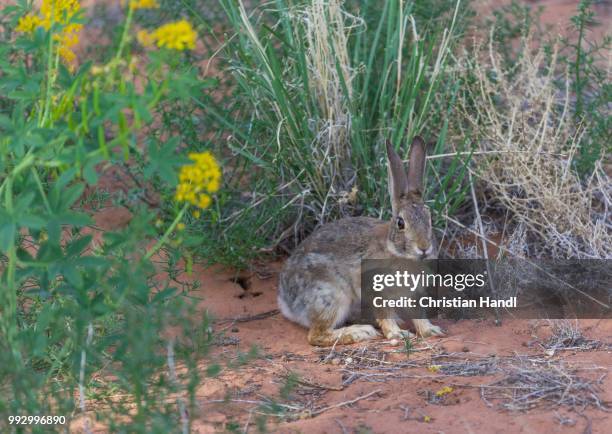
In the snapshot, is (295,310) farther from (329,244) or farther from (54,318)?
(54,318)

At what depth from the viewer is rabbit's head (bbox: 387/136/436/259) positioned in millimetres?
5105

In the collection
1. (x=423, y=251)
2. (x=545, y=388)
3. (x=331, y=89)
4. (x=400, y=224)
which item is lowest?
(x=545, y=388)

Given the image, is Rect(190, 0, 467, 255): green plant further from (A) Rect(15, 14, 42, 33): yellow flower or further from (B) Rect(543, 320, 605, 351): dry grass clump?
(A) Rect(15, 14, 42, 33): yellow flower

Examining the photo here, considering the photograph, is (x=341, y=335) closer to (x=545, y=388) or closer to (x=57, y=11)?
(x=545, y=388)

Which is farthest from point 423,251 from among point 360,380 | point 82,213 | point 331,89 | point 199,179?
point 82,213

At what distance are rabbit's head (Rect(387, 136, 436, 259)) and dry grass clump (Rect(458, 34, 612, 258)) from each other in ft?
1.80

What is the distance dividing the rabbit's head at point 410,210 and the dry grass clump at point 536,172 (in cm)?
55

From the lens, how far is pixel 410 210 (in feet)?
16.9

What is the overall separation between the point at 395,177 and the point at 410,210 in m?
0.20

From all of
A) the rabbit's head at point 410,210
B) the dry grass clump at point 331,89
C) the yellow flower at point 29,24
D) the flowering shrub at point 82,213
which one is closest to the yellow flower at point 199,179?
the flowering shrub at point 82,213

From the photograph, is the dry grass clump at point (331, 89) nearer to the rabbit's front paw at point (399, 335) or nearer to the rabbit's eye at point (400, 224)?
the rabbit's eye at point (400, 224)

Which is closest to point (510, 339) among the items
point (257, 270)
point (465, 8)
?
point (257, 270)

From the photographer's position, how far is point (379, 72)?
6.27m

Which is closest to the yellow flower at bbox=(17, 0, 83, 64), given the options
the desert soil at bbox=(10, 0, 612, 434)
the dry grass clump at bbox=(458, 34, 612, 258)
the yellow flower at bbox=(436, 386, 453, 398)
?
the desert soil at bbox=(10, 0, 612, 434)
